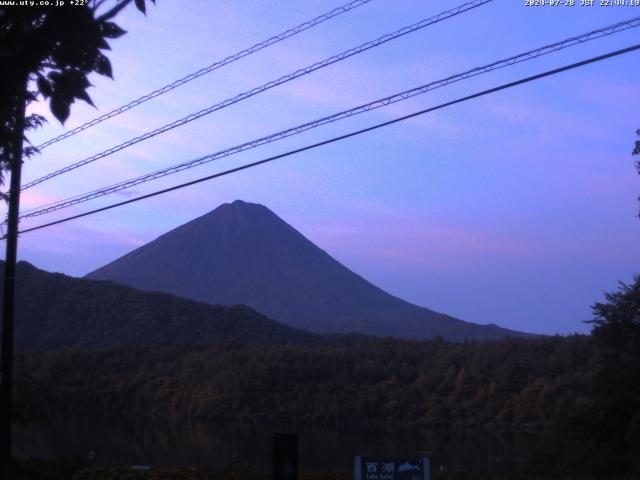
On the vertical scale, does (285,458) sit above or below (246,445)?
above

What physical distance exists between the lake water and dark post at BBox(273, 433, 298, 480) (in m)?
11.3

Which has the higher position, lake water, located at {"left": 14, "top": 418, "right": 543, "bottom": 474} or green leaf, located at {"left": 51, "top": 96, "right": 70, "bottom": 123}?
green leaf, located at {"left": 51, "top": 96, "right": 70, "bottom": 123}

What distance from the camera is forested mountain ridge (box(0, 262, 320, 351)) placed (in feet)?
217

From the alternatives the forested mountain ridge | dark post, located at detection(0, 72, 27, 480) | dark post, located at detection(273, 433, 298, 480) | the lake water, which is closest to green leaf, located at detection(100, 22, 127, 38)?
dark post, located at detection(273, 433, 298, 480)

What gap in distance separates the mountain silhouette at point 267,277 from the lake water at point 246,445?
61714mm

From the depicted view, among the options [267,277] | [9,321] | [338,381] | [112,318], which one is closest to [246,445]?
[338,381]

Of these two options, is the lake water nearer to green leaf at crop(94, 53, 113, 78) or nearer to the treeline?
the treeline

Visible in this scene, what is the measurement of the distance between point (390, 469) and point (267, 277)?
110809 mm

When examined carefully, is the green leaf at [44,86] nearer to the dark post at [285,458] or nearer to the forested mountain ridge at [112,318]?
the dark post at [285,458]

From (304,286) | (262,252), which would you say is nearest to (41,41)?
(304,286)

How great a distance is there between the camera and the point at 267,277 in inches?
4791

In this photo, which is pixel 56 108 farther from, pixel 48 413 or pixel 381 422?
pixel 381 422

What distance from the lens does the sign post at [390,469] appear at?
11188 millimetres

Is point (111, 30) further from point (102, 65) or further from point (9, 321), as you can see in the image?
point (9, 321)
